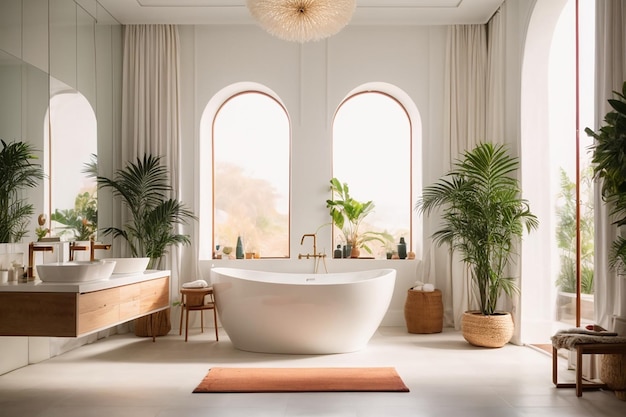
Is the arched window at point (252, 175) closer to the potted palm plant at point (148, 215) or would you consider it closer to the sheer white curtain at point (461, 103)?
the potted palm plant at point (148, 215)

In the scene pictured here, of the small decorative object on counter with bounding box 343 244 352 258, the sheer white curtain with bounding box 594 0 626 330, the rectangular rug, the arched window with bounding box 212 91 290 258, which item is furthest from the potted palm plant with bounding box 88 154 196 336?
the sheer white curtain with bounding box 594 0 626 330

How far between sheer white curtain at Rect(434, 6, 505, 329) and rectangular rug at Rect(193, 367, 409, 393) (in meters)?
2.21

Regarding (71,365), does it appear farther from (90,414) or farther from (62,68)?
(62,68)

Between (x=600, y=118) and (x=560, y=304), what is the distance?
Result: 7.98ft

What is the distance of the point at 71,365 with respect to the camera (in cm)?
475

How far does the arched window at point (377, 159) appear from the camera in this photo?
7262mm

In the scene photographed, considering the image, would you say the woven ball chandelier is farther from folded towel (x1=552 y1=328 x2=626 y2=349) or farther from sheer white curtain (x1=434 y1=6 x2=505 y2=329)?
folded towel (x1=552 y1=328 x2=626 y2=349)

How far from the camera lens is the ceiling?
5918mm

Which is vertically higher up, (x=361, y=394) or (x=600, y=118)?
(x=600, y=118)

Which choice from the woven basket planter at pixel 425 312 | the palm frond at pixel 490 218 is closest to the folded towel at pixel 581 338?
the palm frond at pixel 490 218

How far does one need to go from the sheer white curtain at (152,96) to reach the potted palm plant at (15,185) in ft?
6.26

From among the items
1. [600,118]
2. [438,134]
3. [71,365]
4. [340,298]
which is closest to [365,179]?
[438,134]

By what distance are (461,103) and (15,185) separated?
15.2 ft

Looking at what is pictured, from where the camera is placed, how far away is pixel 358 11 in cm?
612
